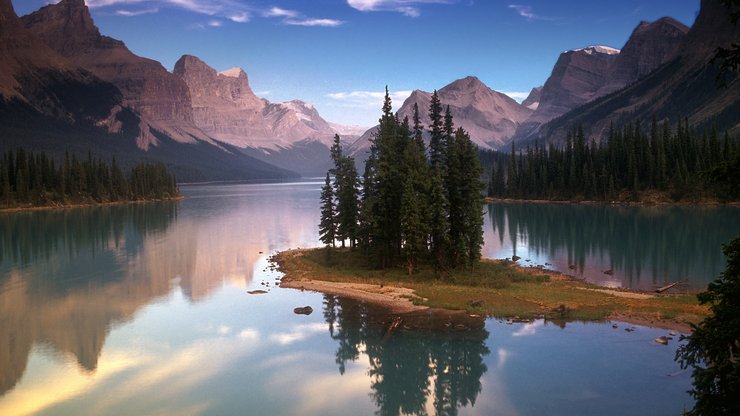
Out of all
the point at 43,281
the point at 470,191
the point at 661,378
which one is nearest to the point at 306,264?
the point at 470,191

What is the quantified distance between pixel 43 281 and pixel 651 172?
171137 mm

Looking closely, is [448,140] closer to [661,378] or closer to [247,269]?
[247,269]

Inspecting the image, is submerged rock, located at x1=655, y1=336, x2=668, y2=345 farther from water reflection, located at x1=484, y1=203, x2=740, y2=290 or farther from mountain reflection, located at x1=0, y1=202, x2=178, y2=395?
mountain reflection, located at x1=0, y1=202, x2=178, y2=395

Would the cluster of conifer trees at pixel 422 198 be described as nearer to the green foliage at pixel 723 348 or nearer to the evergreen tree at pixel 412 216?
the evergreen tree at pixel 412 216

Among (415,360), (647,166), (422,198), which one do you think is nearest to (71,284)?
(422,198)

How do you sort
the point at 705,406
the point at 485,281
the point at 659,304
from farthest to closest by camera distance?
the point at 485,281 → the point at 659,304 → the point at 705,406

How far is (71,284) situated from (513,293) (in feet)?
174

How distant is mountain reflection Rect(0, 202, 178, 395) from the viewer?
4347 cm

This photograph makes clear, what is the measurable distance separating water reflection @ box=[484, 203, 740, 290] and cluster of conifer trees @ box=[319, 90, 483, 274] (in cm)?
1829

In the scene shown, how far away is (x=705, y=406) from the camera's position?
15.9 m

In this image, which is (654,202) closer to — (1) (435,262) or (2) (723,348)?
(1) (435,262)

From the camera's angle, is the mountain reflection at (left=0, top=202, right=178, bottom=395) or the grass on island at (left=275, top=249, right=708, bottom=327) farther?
the grass on island at (left=275, top=249, right=708, bottom=327)

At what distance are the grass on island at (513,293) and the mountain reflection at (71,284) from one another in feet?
69.6

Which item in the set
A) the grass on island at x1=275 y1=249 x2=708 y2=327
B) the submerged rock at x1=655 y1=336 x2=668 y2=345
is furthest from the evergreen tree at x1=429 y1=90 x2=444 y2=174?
the submerged rock at x1=655 y1=336 x2=668 y2=345
